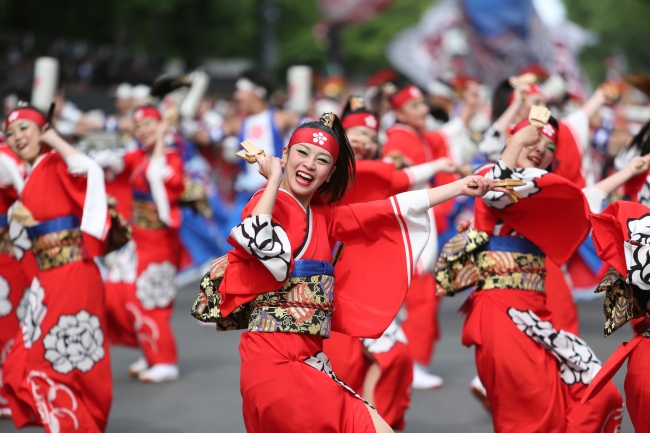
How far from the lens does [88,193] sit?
545 centimetres

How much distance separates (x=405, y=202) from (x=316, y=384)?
0.82m

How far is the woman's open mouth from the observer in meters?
4.16

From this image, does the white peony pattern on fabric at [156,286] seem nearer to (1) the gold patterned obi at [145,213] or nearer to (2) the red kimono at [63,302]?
(1) the gold patterned obi at [145,213]

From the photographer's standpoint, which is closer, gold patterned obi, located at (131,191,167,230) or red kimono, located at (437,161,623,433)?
red kimono, located at (437,161,623,433)

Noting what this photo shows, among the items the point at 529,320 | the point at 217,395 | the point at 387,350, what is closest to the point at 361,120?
the point at 387,350

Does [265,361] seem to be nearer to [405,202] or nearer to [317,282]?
[317,282]

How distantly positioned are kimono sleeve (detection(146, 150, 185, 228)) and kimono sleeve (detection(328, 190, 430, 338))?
3.78 meters

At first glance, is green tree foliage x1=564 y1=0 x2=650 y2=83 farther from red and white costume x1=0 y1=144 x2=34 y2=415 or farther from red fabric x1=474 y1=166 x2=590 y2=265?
red fabric x1=474 y1=166 x2=590 y2=265

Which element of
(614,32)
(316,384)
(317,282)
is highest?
(317,282)

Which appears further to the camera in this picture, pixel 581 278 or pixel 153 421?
pixel 581 278

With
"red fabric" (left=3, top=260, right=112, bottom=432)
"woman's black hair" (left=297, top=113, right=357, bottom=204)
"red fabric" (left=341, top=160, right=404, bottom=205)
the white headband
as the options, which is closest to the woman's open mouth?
"woman's black hair" (left=297, top=113, right=357, bottom=204)

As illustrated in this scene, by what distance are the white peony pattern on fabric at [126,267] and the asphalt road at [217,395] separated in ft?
2.39

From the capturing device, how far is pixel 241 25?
108 feet

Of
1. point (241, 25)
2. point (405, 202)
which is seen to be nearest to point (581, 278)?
point (405, 202)
